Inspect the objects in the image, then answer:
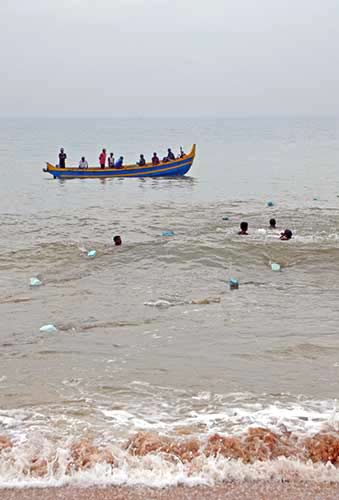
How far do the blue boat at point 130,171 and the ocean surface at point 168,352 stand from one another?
12.2m

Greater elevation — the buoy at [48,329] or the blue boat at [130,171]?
the blue boat at [130,171]

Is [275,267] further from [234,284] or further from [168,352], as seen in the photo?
[168,352]

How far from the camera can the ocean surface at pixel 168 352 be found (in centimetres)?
626

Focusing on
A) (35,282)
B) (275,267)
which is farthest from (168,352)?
(275,267)

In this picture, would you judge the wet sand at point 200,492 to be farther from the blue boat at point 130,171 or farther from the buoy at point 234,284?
the blue boat at point 130,171

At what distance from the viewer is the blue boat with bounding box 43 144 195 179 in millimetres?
36719

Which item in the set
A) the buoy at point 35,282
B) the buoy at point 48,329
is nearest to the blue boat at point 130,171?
the buoy at point 35,282

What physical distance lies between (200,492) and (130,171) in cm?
3253

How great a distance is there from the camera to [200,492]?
5.56 metres

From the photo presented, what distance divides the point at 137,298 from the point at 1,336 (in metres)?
3.59

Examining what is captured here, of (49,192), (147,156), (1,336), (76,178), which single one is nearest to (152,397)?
(1,336)

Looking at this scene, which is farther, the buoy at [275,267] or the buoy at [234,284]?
the buoy at [275,267]

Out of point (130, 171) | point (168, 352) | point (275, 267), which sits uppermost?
point (130, 171)

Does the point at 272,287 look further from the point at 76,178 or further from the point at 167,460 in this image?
the point at 76,178
